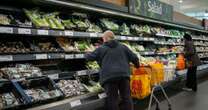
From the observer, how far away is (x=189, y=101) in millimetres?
6379

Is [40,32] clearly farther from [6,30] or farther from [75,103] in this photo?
[75,103]

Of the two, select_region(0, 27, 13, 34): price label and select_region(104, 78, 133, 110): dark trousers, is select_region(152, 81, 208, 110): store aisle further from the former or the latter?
select_region(0, 27, 13, 34): price label

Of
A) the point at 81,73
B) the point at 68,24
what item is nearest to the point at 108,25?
the point at 68,24

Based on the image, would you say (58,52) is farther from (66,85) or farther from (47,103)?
(47,103)

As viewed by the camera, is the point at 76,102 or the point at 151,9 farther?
the point at 151,9

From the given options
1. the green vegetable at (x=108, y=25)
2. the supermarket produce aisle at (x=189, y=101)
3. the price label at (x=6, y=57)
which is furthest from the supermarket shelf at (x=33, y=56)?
the supermarket produce aisle at (x=189, y=101)

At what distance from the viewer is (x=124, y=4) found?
18.9 ft

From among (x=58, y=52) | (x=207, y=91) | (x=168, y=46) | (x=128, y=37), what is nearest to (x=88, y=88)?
(x=58, y=52)

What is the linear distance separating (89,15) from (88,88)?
4.81 feet

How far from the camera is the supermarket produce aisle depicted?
5.76 m

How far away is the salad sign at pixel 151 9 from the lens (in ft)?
19.7

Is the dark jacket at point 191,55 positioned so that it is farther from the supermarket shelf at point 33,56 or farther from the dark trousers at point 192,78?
the supermarket shelf at point 33,56

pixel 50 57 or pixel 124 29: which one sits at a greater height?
pixel 124 29

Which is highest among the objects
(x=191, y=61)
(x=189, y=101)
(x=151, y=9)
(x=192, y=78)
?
(x=151, y=9)
